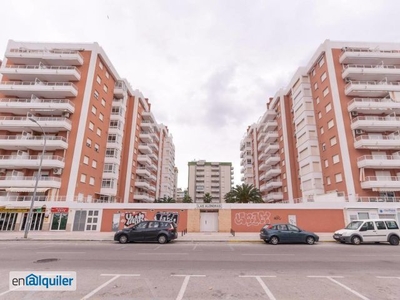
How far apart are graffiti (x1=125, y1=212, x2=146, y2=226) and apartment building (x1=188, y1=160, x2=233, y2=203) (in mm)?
84110

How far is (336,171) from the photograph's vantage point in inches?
1244

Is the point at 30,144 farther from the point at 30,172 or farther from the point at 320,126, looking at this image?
the point at 320,126

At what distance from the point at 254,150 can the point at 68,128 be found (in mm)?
48338

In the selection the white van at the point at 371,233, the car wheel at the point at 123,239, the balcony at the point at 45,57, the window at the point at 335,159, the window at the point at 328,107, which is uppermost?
the balcony at the point at 45,57

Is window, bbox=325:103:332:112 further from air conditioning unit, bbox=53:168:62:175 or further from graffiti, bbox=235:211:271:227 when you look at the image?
air conditioning unit, bbox=53:168:62:175

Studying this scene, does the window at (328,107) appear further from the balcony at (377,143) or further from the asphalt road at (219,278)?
the asphalt road at (219,278)

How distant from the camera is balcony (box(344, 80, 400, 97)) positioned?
31.1m

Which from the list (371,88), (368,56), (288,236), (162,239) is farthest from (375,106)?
(162,239)

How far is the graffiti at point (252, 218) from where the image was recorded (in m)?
25.3

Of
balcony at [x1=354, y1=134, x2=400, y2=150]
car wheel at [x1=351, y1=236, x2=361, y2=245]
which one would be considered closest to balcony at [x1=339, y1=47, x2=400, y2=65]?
balcony at [x1=354, y1=134, x2=400, y2=150]

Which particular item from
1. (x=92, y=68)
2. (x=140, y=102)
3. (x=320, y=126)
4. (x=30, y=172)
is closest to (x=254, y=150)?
(x=320, y=126)

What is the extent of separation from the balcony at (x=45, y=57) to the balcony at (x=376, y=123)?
131 feet

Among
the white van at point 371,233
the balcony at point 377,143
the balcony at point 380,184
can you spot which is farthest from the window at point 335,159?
the white van at point 371,233

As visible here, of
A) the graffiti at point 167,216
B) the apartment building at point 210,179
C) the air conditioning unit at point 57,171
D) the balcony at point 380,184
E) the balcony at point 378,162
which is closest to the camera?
the graffiti at point 167,216
